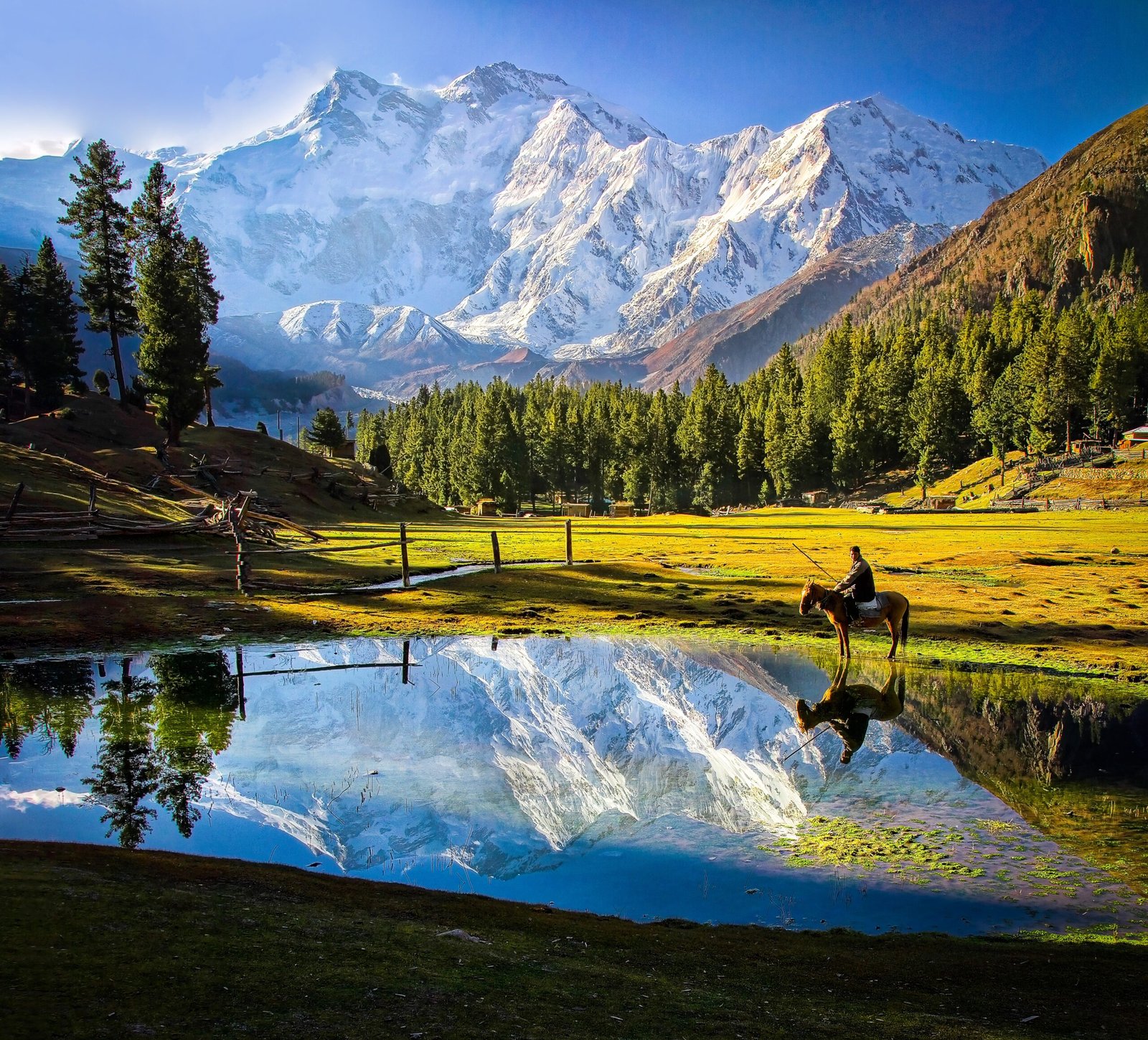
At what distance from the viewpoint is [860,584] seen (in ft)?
78.0

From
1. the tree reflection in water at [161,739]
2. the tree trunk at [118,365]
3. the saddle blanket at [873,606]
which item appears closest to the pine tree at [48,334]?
the tree trunk at [118,365]

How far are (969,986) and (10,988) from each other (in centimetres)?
783

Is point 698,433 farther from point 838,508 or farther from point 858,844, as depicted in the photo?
point 858,844

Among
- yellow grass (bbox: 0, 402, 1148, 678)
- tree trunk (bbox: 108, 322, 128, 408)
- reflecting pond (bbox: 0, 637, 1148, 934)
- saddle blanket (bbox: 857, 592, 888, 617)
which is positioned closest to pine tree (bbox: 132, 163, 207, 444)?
tree trunk (bbox: 108, 322, 128, 408)

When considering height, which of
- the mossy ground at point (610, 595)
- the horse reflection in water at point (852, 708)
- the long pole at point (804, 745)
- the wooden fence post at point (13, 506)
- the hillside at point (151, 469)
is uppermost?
the hillside at point (151, 469)

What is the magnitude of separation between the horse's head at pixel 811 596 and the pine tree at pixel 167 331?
69559 mm

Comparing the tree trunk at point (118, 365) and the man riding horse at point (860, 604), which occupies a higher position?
the tree trunk at point (118, 365)

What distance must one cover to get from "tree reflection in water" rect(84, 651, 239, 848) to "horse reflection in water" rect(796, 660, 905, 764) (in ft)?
38.1

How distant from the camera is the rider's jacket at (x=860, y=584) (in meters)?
23.7

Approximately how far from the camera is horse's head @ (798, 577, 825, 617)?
24.0 m

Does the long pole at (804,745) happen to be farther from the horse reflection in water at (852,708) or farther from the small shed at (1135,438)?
the small shed at (1135,438)

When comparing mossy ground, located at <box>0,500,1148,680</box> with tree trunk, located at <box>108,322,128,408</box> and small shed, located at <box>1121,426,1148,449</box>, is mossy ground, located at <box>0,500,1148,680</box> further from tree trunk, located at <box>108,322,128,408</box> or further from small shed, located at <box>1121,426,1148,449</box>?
small shed, located at <box>1121,426,1148,449</box>

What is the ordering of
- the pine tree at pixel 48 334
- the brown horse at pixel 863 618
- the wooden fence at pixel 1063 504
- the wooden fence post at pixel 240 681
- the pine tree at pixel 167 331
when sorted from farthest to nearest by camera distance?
1. the pine tree at pixel 48 334
2. the wooden fence at pixel 1063 504
3. the pine tree at pixel 167 331
4. the brown horse at pixel 863 618
5. the wooden fence post at pixel 240 681

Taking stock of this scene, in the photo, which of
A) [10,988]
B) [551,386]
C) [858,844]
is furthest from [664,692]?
[551,386]
